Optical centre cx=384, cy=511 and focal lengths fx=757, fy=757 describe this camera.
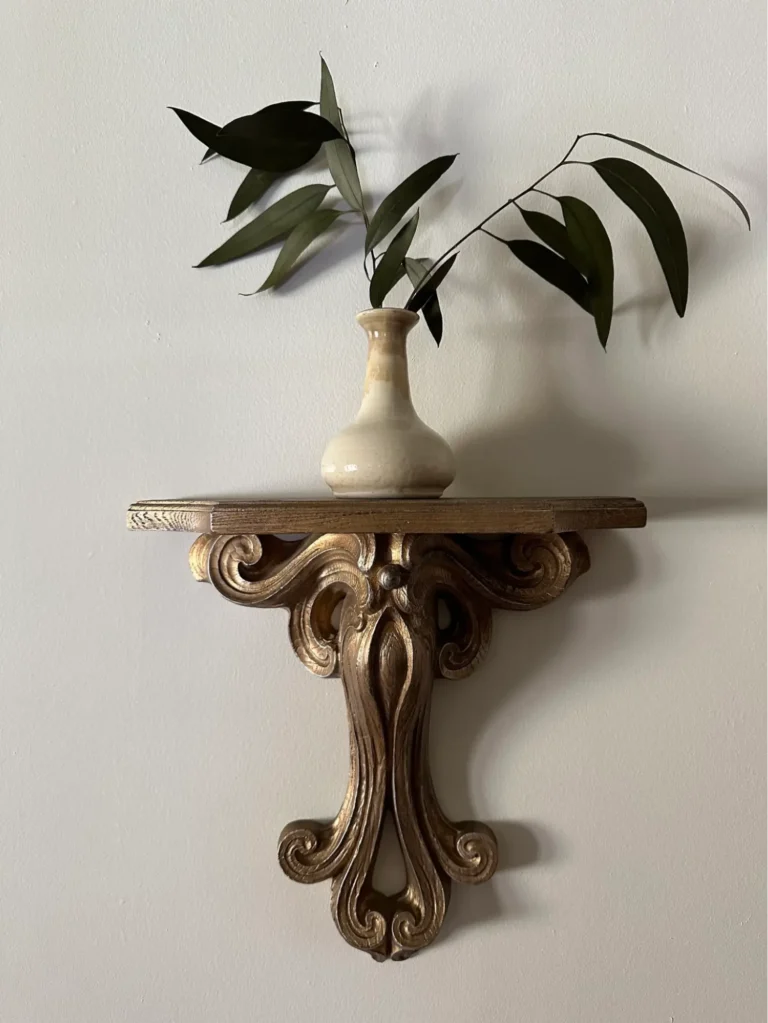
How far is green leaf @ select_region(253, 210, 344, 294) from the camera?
537mm

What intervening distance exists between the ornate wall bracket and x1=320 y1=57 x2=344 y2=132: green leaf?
0.97 ft

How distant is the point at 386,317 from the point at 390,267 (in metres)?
0.04

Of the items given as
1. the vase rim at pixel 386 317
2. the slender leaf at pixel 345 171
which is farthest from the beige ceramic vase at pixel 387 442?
the slender leaf at pixel 345 171

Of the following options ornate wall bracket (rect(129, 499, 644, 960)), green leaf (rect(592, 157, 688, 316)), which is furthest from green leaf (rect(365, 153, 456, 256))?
ornate wall bracket (rect(129, 499, 644, 960))

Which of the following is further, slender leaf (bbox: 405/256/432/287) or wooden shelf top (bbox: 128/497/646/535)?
slender leaf (bbox: 405/256/432/287)

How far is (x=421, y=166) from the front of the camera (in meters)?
0.56

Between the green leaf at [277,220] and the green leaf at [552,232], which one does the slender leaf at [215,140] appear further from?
the green leaf at [552,232]

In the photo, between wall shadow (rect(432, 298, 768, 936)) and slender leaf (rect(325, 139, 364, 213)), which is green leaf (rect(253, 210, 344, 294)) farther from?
wall shadow (rect(432, 298, 768, 936))

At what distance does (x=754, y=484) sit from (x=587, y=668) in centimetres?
18

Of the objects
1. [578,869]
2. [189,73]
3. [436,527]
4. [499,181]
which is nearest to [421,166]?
[499,181]

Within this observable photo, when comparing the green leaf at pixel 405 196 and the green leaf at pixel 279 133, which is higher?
the green leaf at pixel 279 133

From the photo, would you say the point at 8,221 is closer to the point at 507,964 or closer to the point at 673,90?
the point at 673,90

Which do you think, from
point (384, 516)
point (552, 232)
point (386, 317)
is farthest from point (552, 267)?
point (384, 516)

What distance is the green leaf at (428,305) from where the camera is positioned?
1.72 feet
